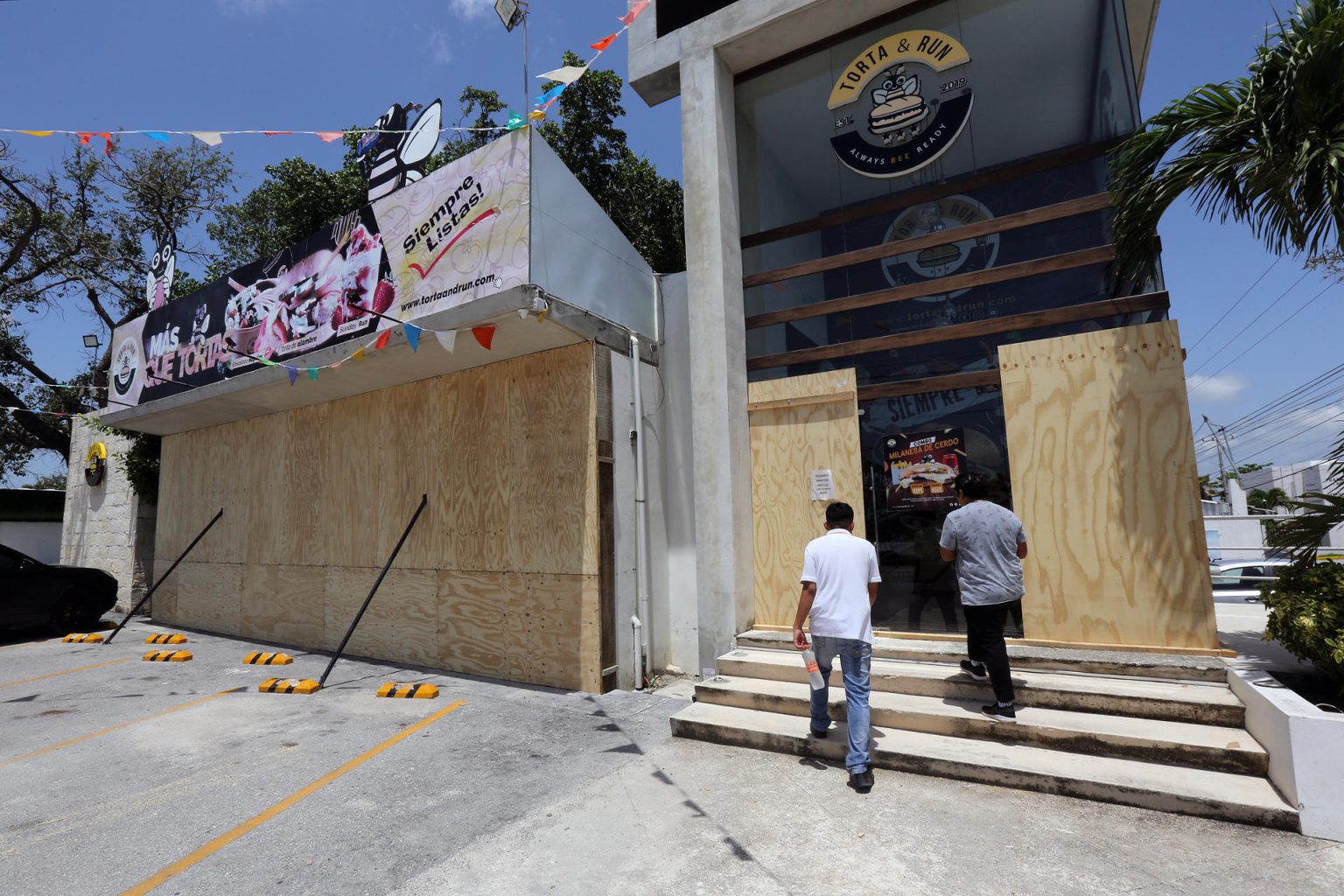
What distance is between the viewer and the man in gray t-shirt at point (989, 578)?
Result: 4.51m

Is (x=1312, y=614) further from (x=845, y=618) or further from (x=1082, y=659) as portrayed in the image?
(x=845, y=618)

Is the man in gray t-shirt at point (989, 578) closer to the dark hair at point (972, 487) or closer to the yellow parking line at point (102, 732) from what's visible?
the dark hair at point (972, 487)

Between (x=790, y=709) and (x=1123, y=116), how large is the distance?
5741 mm

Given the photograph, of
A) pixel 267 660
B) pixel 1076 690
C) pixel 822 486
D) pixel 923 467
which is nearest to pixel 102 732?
pixel 267 660

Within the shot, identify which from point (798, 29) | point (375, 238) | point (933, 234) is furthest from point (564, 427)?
point (798, 29)

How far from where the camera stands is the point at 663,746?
5043 mm

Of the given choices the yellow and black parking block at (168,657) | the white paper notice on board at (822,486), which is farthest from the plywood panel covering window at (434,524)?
the white paper notice on board at (822,486)

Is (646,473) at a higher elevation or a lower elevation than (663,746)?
higher

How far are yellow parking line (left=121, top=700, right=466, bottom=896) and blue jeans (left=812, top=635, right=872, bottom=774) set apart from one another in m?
3.41

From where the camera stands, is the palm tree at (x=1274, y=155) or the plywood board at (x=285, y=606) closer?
the palm tree at (x=1274, y=155)

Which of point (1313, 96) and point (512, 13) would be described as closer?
point (1313, 96)

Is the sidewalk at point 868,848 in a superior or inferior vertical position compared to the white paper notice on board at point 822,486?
inferior

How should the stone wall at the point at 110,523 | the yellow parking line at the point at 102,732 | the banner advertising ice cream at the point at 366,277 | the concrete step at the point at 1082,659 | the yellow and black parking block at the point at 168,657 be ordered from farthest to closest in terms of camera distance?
the stone wall at the point at 110,523 < the yellow and black parking block at the point at 168,657 < the banner advertising ice cream at the point at 366,277 < the yellow parking line at the point at 102,732 < the concrete step at the point at 1082,659

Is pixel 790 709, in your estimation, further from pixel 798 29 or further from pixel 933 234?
pixel 798 29
